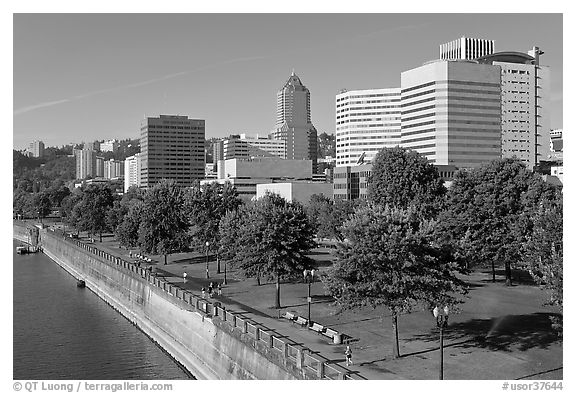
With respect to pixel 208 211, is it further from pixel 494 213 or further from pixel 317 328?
pixel 317 328

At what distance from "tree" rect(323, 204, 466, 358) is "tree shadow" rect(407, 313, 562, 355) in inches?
166

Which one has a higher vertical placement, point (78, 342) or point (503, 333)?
point (503, 333)

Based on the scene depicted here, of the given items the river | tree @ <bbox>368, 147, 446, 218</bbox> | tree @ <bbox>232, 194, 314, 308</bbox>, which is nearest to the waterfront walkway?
tree @ <bbox>232, 194, 314, 308</bbox>

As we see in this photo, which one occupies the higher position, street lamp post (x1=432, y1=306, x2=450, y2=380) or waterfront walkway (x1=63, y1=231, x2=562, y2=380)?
street lamp post (x1=432, y1=306, x2=450, y2=380)

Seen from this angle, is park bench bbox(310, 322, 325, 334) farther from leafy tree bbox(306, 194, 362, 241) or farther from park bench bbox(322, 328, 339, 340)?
leafy tree bbox(306, 194, 362, 241)

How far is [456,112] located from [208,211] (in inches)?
5054

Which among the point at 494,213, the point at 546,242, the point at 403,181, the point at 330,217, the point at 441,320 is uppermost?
the point at 403,181

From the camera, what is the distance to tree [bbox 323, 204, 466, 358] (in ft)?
107

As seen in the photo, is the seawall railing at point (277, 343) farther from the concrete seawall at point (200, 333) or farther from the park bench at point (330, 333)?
the park bench at point (330, 333)

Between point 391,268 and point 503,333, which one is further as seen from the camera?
point 503,333

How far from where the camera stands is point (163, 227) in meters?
79.2

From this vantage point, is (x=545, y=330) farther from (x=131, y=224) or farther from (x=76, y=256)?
(x=76, y=256)

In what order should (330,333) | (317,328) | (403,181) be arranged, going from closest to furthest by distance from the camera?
(330,333)
(317,328)
(403,181)

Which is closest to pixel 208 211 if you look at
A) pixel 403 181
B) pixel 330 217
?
pixel 403 181
